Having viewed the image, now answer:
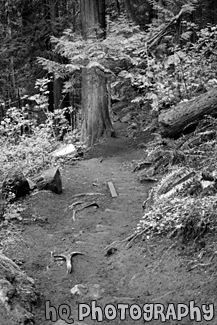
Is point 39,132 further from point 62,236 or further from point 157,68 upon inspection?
point 62,236

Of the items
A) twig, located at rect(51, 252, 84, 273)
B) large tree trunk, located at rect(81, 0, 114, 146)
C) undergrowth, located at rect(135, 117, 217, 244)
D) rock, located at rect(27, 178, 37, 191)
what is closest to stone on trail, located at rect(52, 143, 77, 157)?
large tree trunk, located at rect(81, 0, 114, 146)

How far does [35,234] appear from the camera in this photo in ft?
21.0

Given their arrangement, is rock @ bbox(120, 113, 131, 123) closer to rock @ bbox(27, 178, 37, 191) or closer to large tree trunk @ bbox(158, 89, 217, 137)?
large tree trunk @ bbox(158, 89, 217, 137)

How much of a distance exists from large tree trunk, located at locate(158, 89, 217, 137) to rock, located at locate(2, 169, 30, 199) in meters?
2.94

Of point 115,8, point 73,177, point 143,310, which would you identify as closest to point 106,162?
point 73,177

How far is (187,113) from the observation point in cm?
821

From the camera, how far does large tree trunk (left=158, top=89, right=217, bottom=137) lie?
7.93 meters

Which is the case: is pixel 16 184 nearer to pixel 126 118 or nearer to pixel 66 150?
pixel 66 150

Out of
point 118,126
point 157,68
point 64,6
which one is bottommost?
point 118,126

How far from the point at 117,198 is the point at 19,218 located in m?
2.11

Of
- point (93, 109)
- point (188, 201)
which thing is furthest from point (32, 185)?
point (93, 109)

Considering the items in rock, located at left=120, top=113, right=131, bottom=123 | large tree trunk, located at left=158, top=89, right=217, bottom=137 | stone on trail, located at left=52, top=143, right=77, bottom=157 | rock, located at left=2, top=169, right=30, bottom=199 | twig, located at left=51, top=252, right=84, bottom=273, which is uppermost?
large tree trunk, located at left=158, top=89, right=217, bottom=137

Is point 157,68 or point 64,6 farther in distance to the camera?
point 64,6

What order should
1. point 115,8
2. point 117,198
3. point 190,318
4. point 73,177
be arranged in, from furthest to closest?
point 115,8
point 73,177
point 117,198
point 190,318
